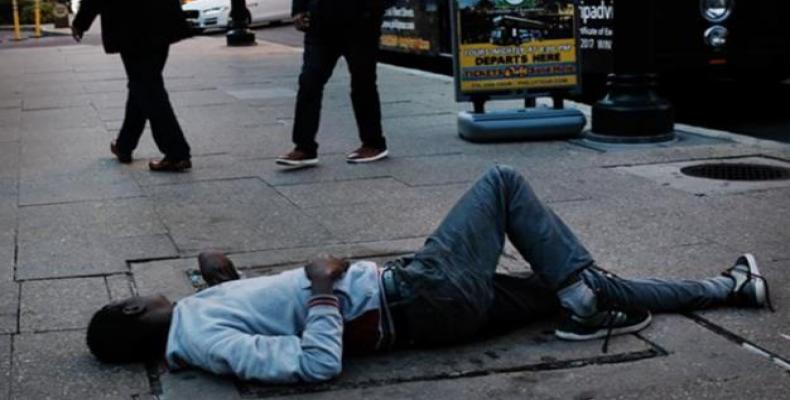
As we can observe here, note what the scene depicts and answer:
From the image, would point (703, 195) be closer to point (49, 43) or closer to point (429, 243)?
point (429, 243)

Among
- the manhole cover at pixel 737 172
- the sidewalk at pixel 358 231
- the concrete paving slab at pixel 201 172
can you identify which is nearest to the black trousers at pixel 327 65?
the sidewalk at pixel 358 231

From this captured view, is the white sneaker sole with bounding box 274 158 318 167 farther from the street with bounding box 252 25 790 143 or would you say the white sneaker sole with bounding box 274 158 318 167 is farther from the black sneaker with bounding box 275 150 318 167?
the street with bounding box 252 25 790 143

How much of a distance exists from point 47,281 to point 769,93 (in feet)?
30.6

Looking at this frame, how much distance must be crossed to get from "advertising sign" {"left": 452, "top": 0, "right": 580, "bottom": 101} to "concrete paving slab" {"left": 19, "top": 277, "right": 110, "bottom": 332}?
4.77 meters

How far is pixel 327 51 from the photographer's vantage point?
28.1 ft

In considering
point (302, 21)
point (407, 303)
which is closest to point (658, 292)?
point (407, 303)

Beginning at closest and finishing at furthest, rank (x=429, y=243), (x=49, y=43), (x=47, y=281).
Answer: (x=429, y=243) < (x=47, y=281) < (x=49, y=43)

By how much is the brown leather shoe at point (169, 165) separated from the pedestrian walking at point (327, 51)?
0.66 meters

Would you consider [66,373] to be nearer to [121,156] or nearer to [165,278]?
[165,278]

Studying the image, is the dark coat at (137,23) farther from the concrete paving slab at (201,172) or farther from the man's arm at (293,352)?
the man's arm at (293,352)

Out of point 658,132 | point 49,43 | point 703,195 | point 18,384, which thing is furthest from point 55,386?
point 49,43

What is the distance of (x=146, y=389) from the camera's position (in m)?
4.43

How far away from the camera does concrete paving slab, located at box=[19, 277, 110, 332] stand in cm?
519

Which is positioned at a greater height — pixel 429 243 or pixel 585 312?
pixel 429 243
